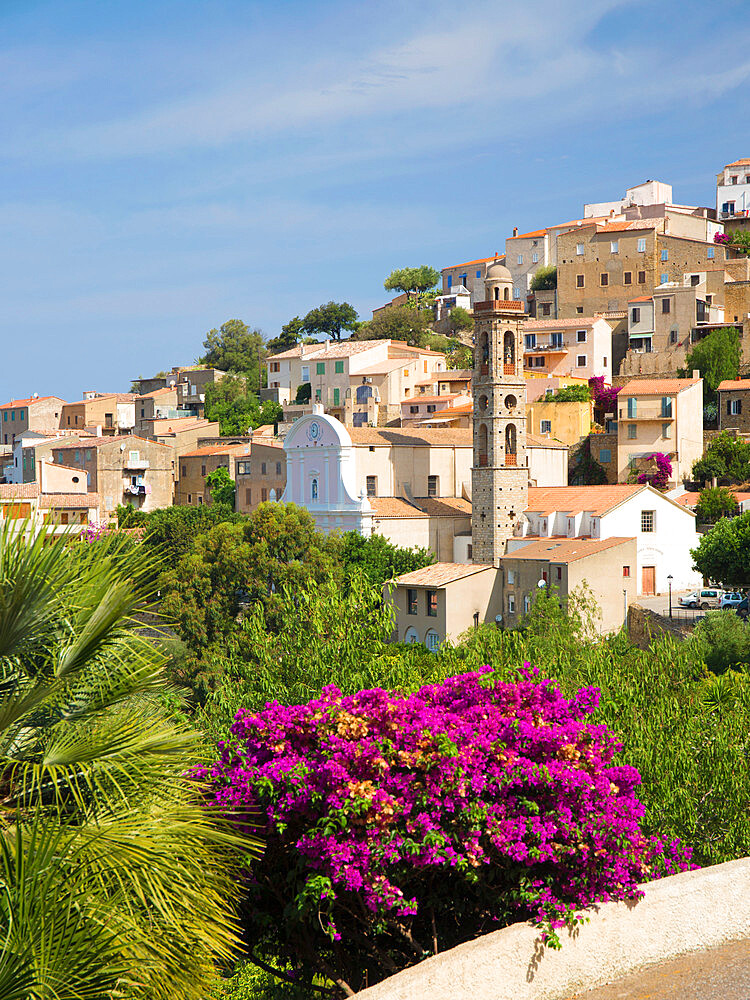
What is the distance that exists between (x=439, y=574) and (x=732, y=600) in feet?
38.6

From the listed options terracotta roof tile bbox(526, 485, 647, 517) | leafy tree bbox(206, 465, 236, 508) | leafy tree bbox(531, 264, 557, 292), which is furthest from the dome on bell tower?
leafy tree bbox(531, 264, 557, 292)

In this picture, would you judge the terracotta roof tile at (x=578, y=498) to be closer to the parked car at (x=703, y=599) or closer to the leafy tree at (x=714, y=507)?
Answer: the parked car at (x=703, y=599)

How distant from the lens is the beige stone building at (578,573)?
44219 millimetres

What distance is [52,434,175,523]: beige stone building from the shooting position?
76438 millimetres

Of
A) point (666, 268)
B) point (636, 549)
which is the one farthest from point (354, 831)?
point (666, 268)

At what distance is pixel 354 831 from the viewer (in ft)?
32.2

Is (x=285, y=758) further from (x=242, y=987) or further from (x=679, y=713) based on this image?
(x=679, y=713)

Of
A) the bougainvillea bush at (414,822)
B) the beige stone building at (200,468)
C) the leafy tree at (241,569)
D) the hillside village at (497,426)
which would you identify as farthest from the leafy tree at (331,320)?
the bougainvillea bush at (414,822)

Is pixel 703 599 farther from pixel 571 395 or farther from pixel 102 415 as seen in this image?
pixel 102 415

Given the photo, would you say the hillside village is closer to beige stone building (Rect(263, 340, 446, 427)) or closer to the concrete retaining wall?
beige stone building (Rect(263, 340, 446, 427))

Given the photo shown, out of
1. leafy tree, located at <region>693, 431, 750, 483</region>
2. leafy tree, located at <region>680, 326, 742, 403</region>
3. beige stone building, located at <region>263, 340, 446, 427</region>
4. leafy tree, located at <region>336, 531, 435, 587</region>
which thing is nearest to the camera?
leafy tree, located at <region>336, 531, 435, 587</region>

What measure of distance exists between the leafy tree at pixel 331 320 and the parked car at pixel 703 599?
64.2m

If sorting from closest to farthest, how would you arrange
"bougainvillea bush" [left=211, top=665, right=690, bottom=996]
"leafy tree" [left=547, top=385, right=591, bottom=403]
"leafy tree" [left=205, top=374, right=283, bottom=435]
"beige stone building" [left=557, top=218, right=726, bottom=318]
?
"bougainvillea bush" [left=211, top=665, right=690, bottom=996]
"leafy tree" [left=547, top=385, right=591, bottom=403]
"beige stone building" [left=557, top=218, right=726, bottom=318]
"leafy tree" [left=205, top=374, right=283, bottom=435]

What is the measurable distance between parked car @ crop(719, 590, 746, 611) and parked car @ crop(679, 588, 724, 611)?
16.3 inches
